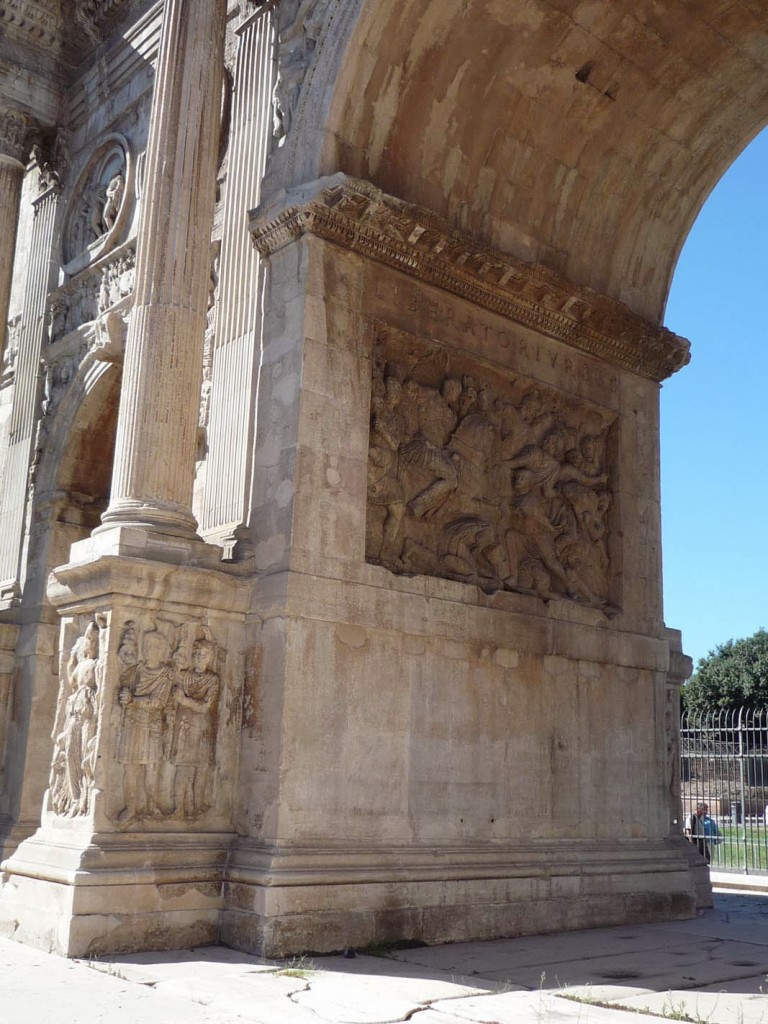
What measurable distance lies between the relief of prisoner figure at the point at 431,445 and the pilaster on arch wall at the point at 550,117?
82.0 inches

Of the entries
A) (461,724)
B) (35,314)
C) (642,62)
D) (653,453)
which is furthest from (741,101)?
(35,314)

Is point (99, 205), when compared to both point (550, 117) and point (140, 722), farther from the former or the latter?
point (140, 722)

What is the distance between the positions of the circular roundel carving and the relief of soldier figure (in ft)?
22.5

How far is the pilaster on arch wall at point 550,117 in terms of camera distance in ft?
38.4

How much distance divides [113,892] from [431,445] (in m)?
5.40

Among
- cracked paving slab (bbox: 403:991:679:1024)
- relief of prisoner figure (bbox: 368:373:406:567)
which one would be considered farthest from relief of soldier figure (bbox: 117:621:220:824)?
cracked paving slab (bbox: 403:991:679:1024)

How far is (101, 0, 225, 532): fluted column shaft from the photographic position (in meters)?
10.8

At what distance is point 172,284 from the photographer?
1128cm

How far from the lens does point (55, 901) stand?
368 inches

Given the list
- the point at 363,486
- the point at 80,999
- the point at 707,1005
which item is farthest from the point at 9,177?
the point at 707,1005

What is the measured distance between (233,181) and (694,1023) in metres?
9.34

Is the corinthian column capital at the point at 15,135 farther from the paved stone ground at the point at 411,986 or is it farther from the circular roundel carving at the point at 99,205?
the paved stone ground at the point at 411,986

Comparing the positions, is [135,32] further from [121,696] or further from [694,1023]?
[694,1023]

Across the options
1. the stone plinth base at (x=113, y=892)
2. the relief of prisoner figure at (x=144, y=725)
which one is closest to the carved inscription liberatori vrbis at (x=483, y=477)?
the relief of prisoner figure at (x=144, y=725)
